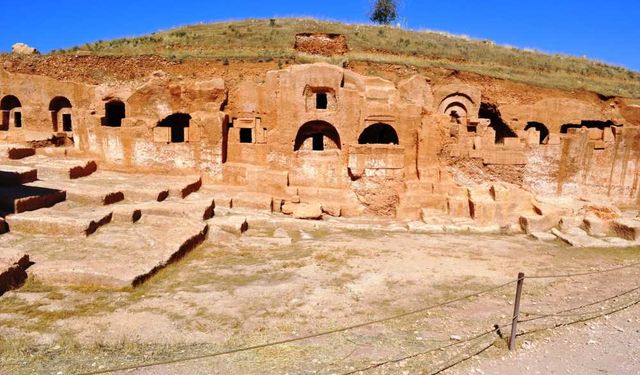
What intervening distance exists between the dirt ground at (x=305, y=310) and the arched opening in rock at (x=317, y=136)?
212 inches

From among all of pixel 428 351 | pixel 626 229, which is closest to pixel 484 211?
pixel 626 229

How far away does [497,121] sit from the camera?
63.7 ft

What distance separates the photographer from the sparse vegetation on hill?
24266mm

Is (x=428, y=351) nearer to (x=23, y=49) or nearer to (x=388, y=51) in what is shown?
(x=388, y=51)

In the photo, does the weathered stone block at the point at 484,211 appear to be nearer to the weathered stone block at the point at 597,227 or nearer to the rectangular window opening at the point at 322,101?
the weathered stone block at the point at 597,227

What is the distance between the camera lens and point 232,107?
621 inches

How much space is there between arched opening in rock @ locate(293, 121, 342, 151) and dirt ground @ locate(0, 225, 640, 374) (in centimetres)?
540

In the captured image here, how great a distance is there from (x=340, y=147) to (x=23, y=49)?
20641 millimetres

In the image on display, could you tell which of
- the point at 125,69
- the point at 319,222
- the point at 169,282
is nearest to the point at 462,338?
the point at 169,282

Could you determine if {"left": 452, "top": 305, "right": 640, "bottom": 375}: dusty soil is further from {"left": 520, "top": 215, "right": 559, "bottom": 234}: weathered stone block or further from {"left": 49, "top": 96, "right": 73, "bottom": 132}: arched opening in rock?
{"left": 49, "top": 96, "right": 73, "bottom": 132}: arched opening in rock

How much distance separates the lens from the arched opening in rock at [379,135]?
16844mm

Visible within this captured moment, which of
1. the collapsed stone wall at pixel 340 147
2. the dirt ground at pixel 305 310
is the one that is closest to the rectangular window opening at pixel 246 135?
the collapsed stone wall at pixel 340 147

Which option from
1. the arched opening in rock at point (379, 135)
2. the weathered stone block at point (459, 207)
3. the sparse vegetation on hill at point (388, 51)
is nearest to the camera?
the weathered stone block at point (459, 207)

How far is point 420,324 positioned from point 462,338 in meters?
0.62
